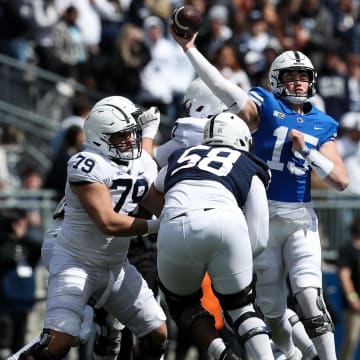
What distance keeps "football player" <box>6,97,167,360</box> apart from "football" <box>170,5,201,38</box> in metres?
0.66

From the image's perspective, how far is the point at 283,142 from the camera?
9.40 meters

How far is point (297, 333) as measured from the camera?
968 cm

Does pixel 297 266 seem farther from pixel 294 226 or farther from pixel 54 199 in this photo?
pixel 54 199

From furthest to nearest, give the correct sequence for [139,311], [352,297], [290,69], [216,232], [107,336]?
[352,297], [107,336], [290,69], [139,311], [216,232]

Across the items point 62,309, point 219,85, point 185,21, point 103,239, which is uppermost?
point 185,21

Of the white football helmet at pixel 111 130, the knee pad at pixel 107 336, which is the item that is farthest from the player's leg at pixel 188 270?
the knee pad at pixel 107 336

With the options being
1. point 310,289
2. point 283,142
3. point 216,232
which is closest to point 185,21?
point 283,142

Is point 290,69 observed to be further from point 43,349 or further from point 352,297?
point 352,297

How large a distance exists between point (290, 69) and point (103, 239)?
1907 millimetres

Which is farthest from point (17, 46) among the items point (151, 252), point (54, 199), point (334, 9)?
point (151, 252)

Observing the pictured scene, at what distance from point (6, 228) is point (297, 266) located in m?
4.26

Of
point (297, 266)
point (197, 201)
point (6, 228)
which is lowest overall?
point (6, 228)

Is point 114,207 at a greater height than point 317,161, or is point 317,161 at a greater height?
point 317,161

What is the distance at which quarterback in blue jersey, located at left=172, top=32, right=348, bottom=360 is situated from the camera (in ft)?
30.3
